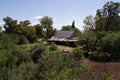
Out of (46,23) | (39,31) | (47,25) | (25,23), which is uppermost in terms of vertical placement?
(46,23)

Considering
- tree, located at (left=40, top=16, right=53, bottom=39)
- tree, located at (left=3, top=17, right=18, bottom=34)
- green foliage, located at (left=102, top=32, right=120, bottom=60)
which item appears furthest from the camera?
tree, located at (left=40, top=16, right=53, bottom=39)

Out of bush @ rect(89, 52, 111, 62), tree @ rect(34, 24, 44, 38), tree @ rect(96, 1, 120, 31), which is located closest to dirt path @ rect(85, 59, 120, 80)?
bush @ rect(89, 52, 111, 62)

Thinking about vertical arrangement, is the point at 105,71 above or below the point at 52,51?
below

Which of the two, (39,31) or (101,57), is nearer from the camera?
(101,57)

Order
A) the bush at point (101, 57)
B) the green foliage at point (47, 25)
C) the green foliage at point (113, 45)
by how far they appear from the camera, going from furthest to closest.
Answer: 1. the green foliage at point (47, 25)
2. the bush at point (101, 57)
3. the green foliage at point (113, 45)

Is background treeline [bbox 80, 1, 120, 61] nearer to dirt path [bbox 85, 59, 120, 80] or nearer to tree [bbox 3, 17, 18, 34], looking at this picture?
dirt path [bbox 85, 59, 120, 80]

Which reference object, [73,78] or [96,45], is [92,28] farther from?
[73,78]

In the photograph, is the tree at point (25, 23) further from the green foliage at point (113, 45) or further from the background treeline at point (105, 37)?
the green foliage at point (113, 45)

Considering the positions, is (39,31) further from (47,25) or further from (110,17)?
(110,17)

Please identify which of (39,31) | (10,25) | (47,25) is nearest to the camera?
(10,25)

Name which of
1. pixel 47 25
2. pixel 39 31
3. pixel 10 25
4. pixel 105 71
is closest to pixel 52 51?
pixel 105 71

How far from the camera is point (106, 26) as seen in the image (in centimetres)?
4966

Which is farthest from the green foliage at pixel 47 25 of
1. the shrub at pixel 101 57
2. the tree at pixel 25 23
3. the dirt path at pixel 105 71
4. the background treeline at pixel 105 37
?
the dirt path at pixel 105 71

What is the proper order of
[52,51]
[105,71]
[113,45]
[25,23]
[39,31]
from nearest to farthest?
[105,71]
[52,51]
[113,45]
[25,23]
[39,31]
